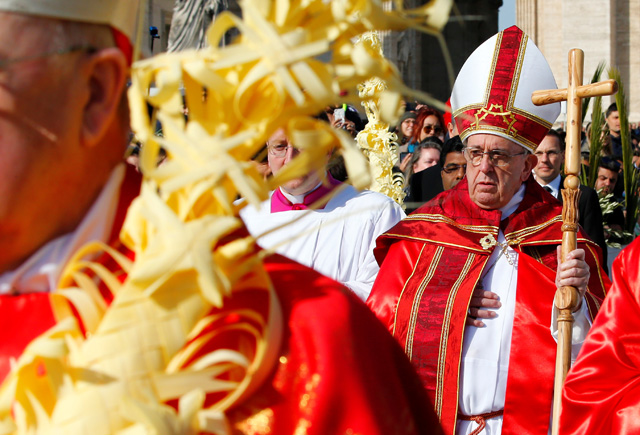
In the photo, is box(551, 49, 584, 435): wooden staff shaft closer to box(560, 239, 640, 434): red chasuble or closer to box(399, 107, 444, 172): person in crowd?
box(560, 239, 640, 434): red chasuble

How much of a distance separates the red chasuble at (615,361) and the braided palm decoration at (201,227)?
8.26 ft

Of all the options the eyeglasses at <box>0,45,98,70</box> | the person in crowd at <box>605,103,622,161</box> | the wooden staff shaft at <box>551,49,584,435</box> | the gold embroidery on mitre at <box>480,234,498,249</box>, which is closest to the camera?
the eyeglasses at <box>0,45,98,70</box>

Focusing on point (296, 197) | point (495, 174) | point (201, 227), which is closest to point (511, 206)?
point (495, 174)

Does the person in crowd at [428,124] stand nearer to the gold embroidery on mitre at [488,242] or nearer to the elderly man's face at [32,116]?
the gold embroidery on mitre at [488,242]

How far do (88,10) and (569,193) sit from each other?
2973 millimetres

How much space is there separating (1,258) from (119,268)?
177 mm

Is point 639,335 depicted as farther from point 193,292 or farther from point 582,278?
point 193,292

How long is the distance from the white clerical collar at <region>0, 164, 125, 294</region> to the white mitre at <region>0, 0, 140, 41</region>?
0.24 metres

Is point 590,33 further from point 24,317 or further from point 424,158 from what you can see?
point 24,317

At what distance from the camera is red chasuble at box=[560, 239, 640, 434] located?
137 inches

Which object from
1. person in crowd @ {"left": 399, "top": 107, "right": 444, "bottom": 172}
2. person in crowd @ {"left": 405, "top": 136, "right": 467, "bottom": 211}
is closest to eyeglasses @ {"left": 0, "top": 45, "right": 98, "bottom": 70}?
person in crowd @ {"left": 405, "top": 136, "right": 467, "bottom": 211}

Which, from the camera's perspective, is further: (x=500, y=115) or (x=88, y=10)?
(x=500, y=115)

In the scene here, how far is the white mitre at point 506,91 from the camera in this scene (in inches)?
176

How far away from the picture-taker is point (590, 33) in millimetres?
16938
